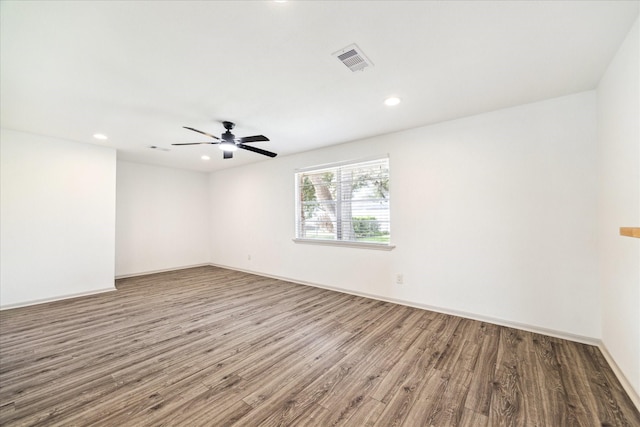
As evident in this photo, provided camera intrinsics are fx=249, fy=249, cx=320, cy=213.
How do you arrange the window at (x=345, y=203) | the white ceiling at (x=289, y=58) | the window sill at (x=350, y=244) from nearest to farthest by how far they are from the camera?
the white ceiling at (x=289, y=58), the window sill at (x=350, y=244), the window at (x=345, y=203)

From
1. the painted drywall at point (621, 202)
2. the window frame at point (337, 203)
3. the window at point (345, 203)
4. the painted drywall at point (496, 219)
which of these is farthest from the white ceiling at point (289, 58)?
the window at point (345, 203)

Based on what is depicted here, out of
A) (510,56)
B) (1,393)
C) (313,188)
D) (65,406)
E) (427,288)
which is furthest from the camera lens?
(313,188)

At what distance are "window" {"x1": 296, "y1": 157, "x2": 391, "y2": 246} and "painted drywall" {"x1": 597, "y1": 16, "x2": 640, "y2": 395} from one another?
2.26 m

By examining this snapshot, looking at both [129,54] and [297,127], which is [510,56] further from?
[129,54]

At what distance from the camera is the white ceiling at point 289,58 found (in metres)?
1.58

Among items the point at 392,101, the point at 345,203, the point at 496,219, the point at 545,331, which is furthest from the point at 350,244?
the point at 545,331

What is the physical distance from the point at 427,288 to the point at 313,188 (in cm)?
267

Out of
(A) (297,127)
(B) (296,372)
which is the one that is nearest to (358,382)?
(B) (296,372)

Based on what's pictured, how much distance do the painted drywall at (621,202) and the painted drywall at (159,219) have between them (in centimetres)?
758

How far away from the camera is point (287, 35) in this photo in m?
1.77

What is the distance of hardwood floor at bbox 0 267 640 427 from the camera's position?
1638mm

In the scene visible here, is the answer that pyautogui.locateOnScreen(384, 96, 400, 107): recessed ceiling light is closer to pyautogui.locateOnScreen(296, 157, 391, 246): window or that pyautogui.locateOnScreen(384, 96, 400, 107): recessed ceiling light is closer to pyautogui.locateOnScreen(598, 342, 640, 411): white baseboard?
pyautogui.locateOnScreen(296, 157, 391, 246): window

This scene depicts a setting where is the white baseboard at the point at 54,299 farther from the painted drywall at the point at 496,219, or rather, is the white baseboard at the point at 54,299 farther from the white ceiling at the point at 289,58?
the painted drywall at the point at 496,219

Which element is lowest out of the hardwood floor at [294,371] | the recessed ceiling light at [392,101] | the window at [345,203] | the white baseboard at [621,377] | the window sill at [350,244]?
the hardwood floor at [294,371]
